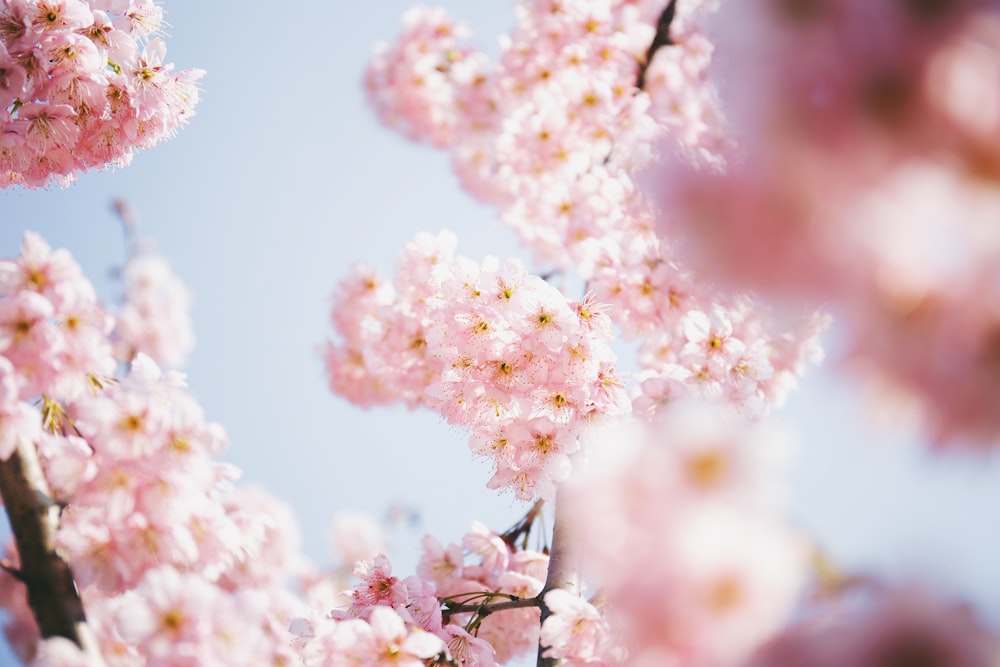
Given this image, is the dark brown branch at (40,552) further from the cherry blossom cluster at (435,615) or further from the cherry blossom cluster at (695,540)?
the cherry blossom cluster at (695,540)

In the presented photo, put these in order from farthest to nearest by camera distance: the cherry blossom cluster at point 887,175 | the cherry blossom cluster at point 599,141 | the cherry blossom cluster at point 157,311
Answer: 1. the cherry blossom cluster at point 157,311
2. the cherry blossom cluster at point 599,141
3. the cherry blossom cluster at point 887,175

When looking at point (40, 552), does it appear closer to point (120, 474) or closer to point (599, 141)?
point (120, 474)

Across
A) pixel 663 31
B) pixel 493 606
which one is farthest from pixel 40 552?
pixel 663 31

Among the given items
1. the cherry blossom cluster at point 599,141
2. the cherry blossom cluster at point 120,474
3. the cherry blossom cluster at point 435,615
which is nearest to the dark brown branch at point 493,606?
the cherry blossom cluster at point 435,615

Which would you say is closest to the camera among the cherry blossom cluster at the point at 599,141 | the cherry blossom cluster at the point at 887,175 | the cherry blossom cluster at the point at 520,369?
the cherry blossom cluster at the point at 887,175

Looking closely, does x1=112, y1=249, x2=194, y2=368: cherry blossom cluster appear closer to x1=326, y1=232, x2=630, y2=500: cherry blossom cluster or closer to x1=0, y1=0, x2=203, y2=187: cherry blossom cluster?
x1=0, y1=0, x2=203, y2=187: cherry blossom cluster

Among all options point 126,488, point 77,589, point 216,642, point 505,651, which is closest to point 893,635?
point 216,642

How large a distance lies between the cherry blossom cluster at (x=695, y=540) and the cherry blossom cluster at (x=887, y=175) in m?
0.22

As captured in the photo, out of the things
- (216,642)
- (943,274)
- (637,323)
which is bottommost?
(216,642)

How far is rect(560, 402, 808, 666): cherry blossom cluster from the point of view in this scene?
871mm

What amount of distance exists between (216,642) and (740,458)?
43.7 inches

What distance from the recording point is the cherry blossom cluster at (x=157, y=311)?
665 cm

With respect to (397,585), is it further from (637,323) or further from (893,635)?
(893,635)

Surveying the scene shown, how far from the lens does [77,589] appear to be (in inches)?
57.9
